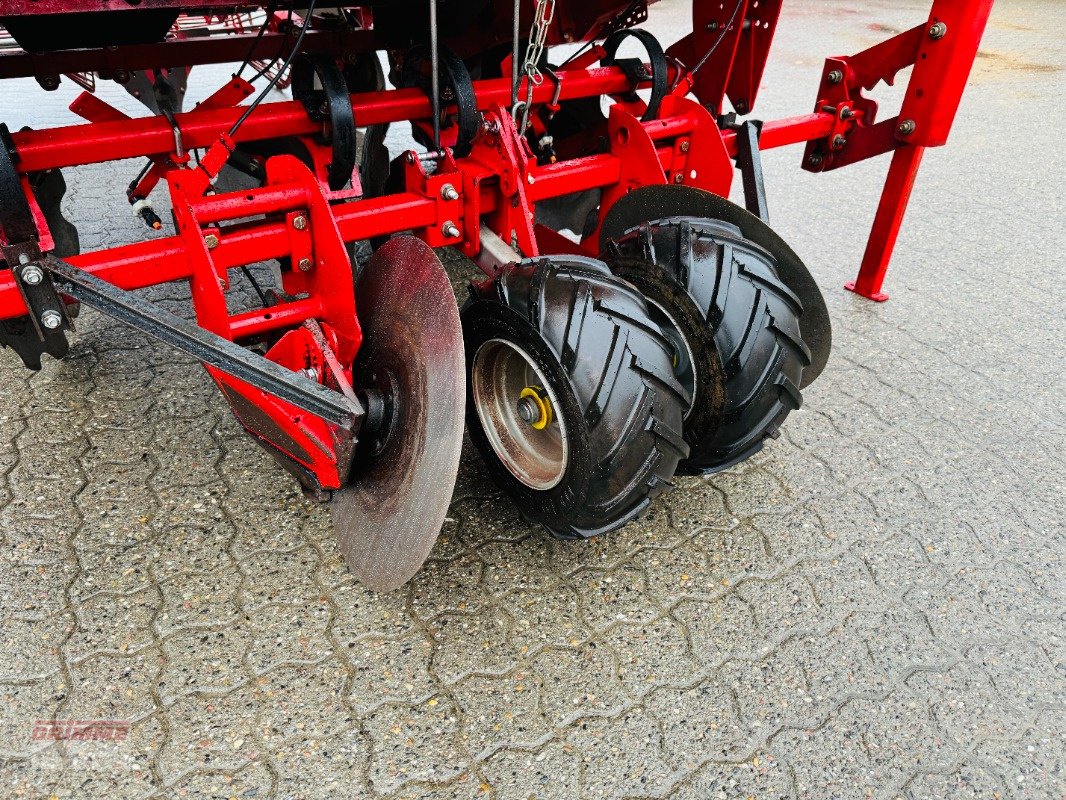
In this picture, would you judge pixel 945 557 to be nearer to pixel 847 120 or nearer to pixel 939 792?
pixel 939 792

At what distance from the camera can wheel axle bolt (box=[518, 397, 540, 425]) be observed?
2021mm

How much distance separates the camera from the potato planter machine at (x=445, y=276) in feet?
5.99

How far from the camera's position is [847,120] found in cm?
326

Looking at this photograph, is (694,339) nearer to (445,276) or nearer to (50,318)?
(445,276)

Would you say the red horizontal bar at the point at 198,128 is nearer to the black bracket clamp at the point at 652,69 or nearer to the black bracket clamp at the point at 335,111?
the black bracket clamp at the point at 335,111

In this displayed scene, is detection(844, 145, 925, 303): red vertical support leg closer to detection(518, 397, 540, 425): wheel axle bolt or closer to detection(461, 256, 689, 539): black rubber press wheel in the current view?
detection(461, 256, 689, 539): black rubber press wheel

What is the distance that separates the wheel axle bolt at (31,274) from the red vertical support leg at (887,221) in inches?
117

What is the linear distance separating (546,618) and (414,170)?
4.41ft

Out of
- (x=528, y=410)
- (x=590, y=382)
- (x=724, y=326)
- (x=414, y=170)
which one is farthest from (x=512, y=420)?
(x=414, y=170)

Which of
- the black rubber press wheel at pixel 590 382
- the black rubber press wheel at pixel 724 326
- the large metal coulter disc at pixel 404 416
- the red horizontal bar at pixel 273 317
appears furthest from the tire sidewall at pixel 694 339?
the red horizontal bar at pixel 273 317

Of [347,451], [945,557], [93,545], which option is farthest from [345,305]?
[945,557]

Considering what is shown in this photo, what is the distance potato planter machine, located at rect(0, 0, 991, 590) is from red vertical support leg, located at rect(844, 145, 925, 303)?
17 cm

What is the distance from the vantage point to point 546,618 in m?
2.07

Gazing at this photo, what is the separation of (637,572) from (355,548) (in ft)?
2.47
